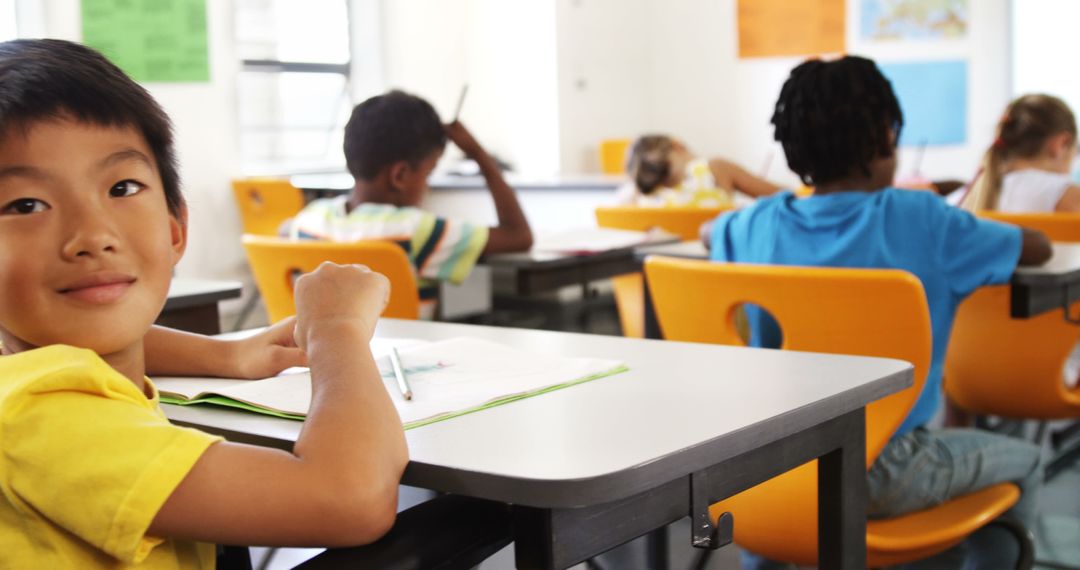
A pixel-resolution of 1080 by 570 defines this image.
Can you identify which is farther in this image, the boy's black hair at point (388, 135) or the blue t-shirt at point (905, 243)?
the boy's black hair at point (388, 135)

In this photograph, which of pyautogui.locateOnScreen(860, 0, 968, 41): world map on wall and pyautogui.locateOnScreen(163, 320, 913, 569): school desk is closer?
pyautogui.locateOnScreen(163, 320, 913, 569): school desk

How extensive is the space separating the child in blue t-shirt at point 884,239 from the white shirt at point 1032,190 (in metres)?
1.13

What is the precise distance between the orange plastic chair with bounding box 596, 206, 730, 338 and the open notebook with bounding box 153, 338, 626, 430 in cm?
195

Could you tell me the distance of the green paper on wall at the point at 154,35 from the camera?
5.57 meters

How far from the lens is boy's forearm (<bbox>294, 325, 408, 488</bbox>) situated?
2.66 ft

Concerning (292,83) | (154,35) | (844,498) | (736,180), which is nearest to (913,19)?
(736,180)

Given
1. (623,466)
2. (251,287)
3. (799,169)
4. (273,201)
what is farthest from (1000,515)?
(251,287)

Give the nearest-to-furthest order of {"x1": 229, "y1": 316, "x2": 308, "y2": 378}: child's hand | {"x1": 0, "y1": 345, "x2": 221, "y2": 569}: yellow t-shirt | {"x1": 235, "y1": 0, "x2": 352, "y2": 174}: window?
1. {"x1": 0, "y1": 345, "x2": 221, "y2": 569}: yellow t-shirt
2. {"x1": 229, "y1": 316, "x2": 308, "y2": 378}: child's hand
3. {"x1": 235, "y1": 0, "x2": 352, "y2": 174}: window

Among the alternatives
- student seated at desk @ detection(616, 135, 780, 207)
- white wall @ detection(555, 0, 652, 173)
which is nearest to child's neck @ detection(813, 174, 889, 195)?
student seated at desk @ detection(616, 135, 780, 207)

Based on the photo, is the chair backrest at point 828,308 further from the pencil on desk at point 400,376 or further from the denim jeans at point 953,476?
the pencil on desk at point 400,376

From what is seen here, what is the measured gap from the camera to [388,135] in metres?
2.94

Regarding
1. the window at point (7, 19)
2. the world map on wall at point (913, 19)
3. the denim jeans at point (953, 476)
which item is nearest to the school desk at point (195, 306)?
the denim jeans at point (953, 476)

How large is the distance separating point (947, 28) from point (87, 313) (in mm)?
7154

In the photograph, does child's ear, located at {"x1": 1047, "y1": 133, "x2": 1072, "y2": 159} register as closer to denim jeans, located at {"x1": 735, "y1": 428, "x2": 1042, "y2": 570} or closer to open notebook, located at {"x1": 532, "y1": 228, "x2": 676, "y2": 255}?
open notebook, located at {"x1": 532, "y1": 228, "x2": 676, "y2": 255}
